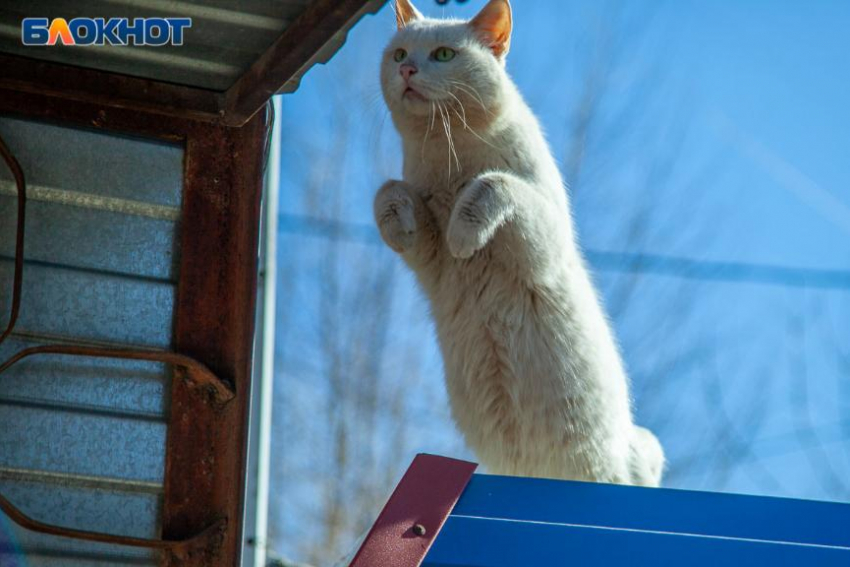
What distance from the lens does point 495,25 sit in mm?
3732

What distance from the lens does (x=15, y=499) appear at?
2645 millimetres

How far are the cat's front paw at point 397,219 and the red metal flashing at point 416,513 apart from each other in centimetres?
109

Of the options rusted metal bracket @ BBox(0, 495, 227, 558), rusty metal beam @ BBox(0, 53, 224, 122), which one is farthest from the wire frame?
rusty metal beam @ BBox(0, 53, 224, 122)

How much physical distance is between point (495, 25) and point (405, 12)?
0.38m

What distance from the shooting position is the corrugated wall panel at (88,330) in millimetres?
2689

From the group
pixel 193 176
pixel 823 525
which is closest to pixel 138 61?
pixel 193 176

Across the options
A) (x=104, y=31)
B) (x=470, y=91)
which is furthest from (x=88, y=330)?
(x=470, y=91)

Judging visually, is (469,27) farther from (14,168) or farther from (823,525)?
(823,525)

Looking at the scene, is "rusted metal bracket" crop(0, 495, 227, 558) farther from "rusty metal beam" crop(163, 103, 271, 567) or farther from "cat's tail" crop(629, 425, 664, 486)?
"cat's tail" crop(629, 425, 664, 486)

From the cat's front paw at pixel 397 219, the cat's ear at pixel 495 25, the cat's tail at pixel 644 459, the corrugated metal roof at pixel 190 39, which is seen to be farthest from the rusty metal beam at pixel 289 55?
the cat's tail at pixel 644 459

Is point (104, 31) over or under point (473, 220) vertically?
over

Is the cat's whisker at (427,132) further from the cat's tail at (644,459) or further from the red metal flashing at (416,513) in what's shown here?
the red metal flashing at (416,513)

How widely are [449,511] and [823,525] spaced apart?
0.84 metres

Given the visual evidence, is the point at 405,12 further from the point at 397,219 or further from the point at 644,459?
the point at 644,459
